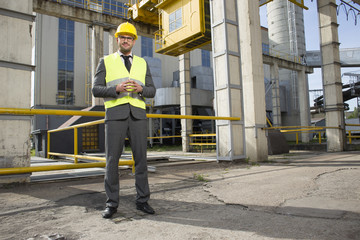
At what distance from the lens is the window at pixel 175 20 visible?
44.4 ft

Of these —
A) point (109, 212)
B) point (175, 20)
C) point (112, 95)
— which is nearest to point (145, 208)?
point (109, 212)

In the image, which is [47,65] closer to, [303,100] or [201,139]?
[201,139]

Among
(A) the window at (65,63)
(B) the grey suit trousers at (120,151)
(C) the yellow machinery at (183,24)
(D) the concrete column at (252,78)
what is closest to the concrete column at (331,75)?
(C) the yellow machinery at (183,24)

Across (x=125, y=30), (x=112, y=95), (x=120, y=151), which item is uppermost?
(x=125, y=30)

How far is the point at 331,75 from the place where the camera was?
12.2 metres

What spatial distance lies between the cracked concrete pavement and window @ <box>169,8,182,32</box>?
37.9ft

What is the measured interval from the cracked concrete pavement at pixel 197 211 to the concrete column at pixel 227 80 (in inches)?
112

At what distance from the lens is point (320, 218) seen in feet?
6.85

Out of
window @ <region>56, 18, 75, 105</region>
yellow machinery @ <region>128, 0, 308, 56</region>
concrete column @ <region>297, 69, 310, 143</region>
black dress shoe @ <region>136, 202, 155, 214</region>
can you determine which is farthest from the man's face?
window @ <region>56, 18, 75, 105</region>

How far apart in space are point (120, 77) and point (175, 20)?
40.1ft

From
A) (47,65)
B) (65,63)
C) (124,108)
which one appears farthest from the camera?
(65,63)

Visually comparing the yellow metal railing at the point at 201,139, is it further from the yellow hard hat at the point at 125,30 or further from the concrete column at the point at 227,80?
the yellow hard hat at the point at 125,30

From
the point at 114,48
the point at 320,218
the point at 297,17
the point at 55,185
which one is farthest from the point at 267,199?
the point at 297,17

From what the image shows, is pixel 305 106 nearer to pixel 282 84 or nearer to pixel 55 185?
pixel 282 84
